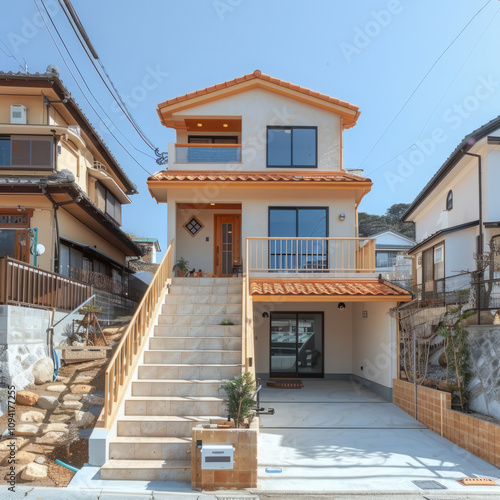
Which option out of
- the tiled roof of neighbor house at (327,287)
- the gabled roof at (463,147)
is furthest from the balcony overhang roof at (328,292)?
the gabled roof at (463,147)

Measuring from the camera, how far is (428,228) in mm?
22359

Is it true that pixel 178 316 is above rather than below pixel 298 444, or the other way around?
above

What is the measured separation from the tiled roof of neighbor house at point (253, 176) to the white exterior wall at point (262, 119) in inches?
15.1

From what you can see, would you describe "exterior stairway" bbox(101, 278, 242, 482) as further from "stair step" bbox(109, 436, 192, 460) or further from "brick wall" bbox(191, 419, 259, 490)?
"brick wall" bbox(191, 419, 259, 490)

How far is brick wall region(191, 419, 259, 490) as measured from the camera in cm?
581

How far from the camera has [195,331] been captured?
9367 millimetres

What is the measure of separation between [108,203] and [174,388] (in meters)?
14.4

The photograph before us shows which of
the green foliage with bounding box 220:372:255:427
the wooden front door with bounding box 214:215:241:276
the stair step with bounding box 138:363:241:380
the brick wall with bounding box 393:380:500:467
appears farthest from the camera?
the wooden front door with bounding box 214:215:241:276

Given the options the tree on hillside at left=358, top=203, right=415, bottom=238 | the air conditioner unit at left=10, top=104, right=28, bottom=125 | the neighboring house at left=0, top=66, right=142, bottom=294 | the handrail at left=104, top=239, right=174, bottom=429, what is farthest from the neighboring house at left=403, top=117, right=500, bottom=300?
the tree on hillside at left=358, top=203, right=415, bottom=238

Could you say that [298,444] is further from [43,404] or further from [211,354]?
[43,404]

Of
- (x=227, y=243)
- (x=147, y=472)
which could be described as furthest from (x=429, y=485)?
(x=227, y=243)

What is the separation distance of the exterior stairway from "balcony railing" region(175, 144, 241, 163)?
197 inches

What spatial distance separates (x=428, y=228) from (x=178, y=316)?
53.9 ft

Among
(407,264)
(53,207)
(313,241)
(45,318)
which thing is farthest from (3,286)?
(407,264)
